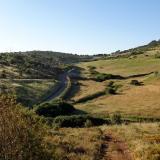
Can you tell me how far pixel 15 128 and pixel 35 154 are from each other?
6.23 feet

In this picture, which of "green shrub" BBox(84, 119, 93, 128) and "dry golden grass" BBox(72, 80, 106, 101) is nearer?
"green shrub" BBox(84, 119, 93, 128)

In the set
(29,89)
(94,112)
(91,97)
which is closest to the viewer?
(94,112)

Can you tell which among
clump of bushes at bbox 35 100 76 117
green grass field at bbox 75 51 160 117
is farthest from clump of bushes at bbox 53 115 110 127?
green grass field at bbox 75 51 160 117

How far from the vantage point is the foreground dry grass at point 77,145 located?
2639cm

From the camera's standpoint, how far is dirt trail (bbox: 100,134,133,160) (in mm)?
28794

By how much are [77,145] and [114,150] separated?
8.27ft

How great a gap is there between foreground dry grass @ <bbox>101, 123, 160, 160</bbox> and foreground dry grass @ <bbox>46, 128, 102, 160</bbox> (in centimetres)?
233

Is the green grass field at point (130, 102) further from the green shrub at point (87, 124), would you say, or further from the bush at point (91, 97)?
the green shrub at point (87, 124)

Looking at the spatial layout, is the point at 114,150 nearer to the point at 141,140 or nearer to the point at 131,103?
the point at 141,140

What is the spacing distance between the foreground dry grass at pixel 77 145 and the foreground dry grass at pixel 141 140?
233 cm

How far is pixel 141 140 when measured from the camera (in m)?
33.8

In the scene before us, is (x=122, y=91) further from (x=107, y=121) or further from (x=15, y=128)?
(x=15, y=128)

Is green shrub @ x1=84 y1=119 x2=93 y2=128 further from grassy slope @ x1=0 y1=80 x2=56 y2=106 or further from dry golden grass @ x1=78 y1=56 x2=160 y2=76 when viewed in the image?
dry golden grass @ x1=78 y1=56 x2=160 y2=76

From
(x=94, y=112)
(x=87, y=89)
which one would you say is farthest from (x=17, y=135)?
→ (x=87, y=89)
